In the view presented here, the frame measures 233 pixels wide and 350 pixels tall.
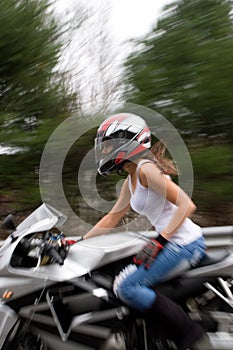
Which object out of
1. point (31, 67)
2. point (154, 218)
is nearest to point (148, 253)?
point (154, 218)

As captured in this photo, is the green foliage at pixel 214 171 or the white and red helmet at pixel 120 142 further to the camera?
the green foliage at pixel 214 171

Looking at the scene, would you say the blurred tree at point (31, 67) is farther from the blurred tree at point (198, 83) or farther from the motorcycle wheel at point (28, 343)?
the motorcycle wheel at point (28, 343)

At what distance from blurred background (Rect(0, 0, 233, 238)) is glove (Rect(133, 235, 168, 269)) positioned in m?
3.39

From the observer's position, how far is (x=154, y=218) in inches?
108

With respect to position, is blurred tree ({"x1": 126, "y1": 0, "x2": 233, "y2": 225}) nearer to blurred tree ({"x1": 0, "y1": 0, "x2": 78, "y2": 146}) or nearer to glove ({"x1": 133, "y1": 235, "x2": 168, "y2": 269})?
blurred tree ({"x1": 0, "y1": 0, "x2": 78, "y2": 146})

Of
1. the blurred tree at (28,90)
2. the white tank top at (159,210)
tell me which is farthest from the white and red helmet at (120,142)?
the blurred tree at (28,90)

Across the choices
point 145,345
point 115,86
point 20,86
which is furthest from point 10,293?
point 20,86

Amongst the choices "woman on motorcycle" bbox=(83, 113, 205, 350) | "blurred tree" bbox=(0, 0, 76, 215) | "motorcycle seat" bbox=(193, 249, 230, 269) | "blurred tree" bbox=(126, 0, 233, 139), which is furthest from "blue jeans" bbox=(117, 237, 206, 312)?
"blurred tree" bbox=(0, 0, 76, 215)

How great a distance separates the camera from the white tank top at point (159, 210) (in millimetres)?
2619

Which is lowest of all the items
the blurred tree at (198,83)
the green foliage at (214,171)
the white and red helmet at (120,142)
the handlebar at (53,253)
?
the green foliage at (214,171)

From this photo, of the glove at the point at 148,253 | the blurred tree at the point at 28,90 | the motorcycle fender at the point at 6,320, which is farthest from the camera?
the blurred tree at the point at 28,90

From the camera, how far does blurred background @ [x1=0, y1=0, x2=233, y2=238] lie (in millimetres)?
5859

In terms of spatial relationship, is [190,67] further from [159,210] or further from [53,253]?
[53,253]

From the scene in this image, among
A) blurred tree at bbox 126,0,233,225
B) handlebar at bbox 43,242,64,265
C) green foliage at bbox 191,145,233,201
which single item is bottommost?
green foliage at bbox 191,145,233,201
